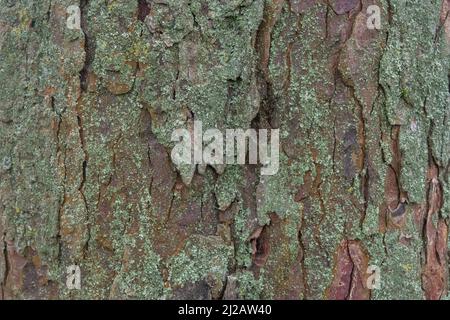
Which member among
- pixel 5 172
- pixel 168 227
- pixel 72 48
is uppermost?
pixel 72 48

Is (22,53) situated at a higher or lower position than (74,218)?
higher

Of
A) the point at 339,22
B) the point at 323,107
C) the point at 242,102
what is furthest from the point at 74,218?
the point at 339,22

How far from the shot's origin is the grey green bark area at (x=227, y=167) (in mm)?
1338

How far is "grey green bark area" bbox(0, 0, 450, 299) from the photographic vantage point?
134cm

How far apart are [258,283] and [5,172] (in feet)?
2.34

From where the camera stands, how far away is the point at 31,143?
141 cm

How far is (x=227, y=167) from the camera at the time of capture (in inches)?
53.4

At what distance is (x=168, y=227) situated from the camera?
135 centimetres

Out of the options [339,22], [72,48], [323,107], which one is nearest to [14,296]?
[72,48]
